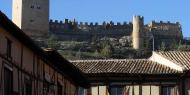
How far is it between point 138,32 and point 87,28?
36.1 feet

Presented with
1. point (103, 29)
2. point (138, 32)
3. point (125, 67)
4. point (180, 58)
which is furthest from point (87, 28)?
point (125, 67)

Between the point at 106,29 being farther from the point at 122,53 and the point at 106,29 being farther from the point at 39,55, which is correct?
the point at 39,55

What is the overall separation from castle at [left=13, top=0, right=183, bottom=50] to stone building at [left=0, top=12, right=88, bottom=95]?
130m

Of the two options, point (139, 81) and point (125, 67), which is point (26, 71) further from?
point (125, 67)

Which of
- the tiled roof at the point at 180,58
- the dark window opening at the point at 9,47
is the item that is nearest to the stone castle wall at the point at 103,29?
the tiled roof at the point at 180,58

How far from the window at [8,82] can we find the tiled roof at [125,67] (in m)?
24.2

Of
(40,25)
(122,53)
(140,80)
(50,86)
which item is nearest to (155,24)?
(40,25)

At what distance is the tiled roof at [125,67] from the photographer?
50.9 m

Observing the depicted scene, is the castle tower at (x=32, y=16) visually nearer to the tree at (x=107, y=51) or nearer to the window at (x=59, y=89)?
the tree at (x=107, y=51)

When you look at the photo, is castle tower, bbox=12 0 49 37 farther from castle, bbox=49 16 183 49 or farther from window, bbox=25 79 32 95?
window, bbox=25 79 32 95

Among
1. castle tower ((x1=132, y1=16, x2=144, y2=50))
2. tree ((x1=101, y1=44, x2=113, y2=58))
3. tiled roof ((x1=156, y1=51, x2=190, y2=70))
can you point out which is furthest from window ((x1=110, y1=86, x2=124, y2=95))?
castle tower ((x1=132, y1=16, x2=144, y2=50))

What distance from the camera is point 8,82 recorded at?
2664cm

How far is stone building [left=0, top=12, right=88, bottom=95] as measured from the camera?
26.0 metres

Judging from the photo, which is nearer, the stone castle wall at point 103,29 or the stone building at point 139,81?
the stone building at point 139,81
